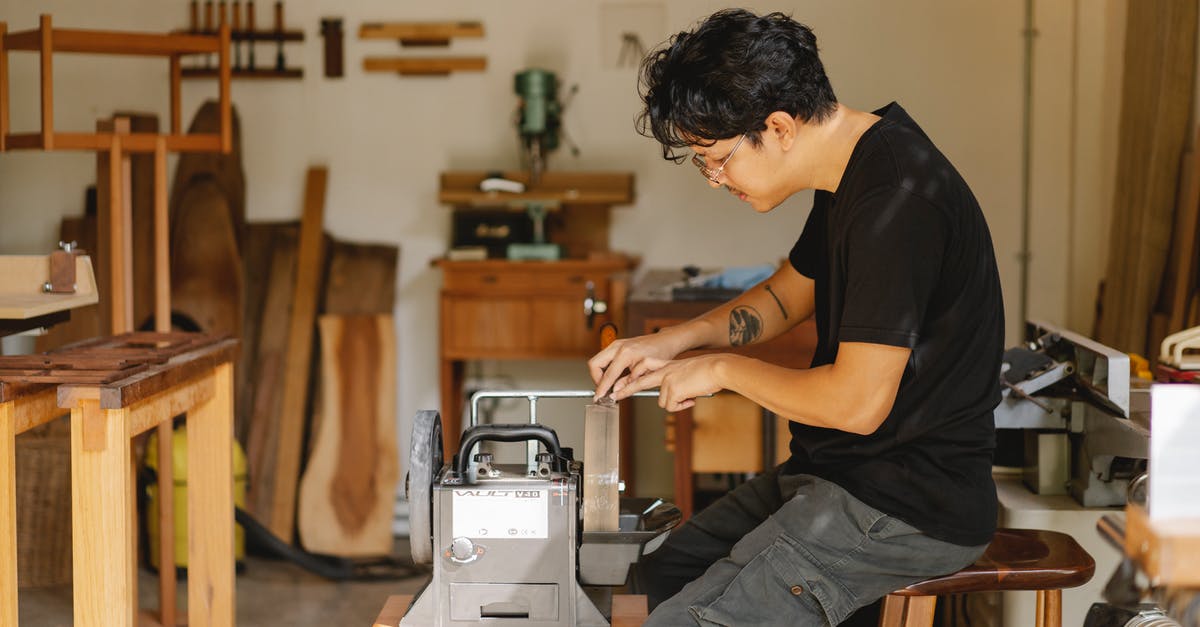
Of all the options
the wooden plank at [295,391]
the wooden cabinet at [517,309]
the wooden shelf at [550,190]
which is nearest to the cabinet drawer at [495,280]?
the wooden cabinet at [517,309]

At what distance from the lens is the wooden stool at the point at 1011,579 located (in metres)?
2.04

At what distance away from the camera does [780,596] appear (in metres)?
1.95

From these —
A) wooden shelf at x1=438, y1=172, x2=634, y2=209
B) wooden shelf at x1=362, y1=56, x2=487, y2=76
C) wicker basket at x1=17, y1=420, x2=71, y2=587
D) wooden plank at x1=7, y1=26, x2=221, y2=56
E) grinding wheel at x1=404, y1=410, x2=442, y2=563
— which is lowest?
wicker basket at x1=17, y1=420, x2=71, y2=587

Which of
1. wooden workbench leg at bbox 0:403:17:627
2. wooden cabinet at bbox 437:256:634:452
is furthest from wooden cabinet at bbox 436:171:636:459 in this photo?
wooden workbench leg at bbox 0:403:17:627

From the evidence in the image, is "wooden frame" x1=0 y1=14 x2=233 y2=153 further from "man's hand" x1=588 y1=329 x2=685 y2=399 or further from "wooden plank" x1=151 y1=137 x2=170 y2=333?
"man's hand" x1=588 y1=329 x2=685 y2=399

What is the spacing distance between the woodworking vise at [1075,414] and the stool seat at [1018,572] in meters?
0.48

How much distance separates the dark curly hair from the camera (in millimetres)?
1938

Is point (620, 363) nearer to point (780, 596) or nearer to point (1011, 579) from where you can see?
point (780, 596)

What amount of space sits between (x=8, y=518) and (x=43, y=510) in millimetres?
1903

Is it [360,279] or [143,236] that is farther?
[360,279]

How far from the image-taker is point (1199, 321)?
360cm

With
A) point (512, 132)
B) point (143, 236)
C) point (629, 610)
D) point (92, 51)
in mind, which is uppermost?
point (92, 51)

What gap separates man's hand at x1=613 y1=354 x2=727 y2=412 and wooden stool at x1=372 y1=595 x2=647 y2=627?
0.36 meters

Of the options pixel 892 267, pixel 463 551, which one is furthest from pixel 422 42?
pixel 892 267
